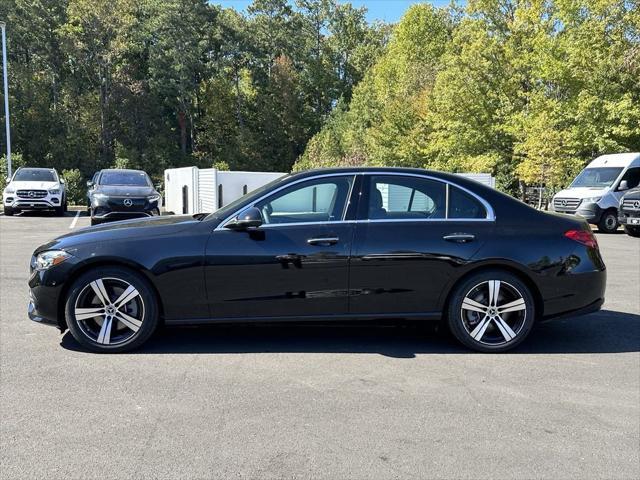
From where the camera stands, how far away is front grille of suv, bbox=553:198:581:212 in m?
18.8

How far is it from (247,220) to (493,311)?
2226 mm

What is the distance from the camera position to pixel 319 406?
3.93 meters

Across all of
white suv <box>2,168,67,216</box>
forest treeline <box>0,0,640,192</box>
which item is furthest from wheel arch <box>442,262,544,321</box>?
forest treeline <box>0,0,640,192</box>

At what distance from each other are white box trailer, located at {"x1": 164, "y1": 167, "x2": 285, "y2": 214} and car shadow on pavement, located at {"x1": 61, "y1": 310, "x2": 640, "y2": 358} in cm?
1038

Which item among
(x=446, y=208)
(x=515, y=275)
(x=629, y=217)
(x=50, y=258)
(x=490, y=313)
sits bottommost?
(x=490, y=313)

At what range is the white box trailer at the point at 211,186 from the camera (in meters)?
16.6

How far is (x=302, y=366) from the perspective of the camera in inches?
185

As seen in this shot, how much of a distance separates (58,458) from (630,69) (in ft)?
87.6

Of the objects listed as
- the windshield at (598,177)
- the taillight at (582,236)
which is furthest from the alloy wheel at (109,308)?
the windshield at (598,177)

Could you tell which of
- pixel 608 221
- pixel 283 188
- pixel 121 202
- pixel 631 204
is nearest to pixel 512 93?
pixel 608 221

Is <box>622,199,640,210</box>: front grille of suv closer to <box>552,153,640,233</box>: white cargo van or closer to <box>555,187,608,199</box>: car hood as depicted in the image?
<box>552,153,640,233</box>: white cargo van

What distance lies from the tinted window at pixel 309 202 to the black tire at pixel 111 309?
1.19 m

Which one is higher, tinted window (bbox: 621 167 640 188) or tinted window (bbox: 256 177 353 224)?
tinted window (bbox: 621 167 640 188)

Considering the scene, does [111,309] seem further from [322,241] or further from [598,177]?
[598,177]
